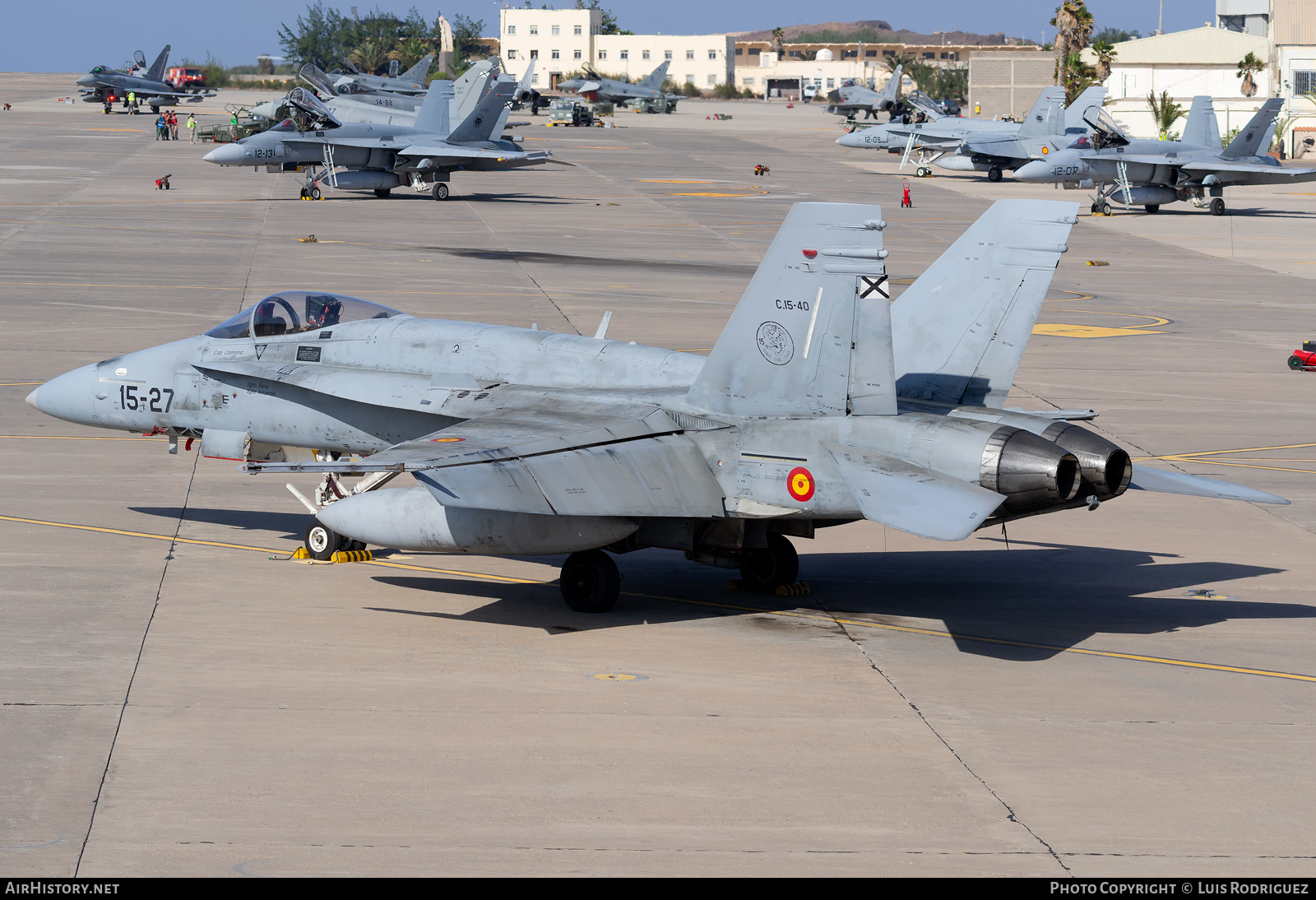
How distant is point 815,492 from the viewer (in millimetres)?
13742

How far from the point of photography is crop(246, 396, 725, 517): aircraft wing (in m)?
13.1

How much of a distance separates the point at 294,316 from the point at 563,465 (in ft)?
16.7

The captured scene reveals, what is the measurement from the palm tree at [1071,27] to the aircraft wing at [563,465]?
9551 centimetres

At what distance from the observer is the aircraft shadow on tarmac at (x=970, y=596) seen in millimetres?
14492

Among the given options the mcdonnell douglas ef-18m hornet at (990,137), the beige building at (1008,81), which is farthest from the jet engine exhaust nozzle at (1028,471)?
the beige building at (1008,81)

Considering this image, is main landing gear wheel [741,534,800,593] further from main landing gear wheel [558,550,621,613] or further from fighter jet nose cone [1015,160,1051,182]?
fighter jet nose cone [1015,160,1051,182]

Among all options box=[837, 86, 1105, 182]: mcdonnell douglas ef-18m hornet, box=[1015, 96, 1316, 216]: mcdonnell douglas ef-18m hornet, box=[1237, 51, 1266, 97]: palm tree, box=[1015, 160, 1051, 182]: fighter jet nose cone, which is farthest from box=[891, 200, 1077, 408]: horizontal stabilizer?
box=[1237, 51, 1266, 97]: palm tree

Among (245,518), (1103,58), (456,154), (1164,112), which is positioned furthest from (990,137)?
(245,518)

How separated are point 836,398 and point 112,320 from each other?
23.3 meters

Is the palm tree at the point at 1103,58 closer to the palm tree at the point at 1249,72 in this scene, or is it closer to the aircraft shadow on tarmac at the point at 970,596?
the palm tree at the point at 1249,72

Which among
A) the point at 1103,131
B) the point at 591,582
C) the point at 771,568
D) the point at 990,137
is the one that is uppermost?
the point at 990,137

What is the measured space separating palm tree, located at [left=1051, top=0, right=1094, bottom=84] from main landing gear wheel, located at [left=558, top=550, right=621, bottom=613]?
314ft

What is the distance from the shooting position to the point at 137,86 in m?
122

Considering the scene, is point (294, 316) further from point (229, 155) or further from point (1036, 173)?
point (1036, 173)
